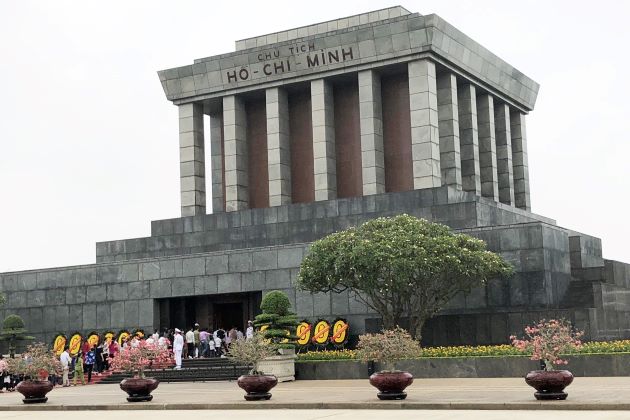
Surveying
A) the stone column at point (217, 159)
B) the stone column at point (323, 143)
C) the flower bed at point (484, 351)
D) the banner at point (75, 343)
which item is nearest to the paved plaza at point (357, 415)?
the flower bed at point (484, 351)

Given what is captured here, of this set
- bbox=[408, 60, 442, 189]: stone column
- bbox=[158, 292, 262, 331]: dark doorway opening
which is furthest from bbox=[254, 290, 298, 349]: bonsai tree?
bbox=[408, 60, 442, 189]: stone column

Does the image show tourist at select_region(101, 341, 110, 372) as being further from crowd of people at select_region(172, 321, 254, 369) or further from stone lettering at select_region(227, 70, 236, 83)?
stone lettering at select_region(227, 70, 236, 83)

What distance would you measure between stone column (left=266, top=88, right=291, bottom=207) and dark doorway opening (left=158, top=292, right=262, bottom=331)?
6.75 metres

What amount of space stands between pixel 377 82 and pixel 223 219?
10583 mm

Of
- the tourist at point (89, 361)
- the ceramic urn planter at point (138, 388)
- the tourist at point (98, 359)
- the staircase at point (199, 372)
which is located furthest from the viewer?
the tourist at point (98, 359)

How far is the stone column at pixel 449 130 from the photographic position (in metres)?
49.3

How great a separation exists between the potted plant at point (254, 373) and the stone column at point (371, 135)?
2138cm

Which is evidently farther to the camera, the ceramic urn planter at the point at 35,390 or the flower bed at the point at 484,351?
the flower bed at the point at 484,351

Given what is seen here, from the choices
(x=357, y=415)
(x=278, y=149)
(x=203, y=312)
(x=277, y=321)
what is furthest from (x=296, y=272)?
(x=357, y=415)

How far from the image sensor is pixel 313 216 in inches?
1887

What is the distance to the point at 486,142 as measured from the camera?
56062 mm

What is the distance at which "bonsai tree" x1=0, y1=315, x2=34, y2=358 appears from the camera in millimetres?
46375

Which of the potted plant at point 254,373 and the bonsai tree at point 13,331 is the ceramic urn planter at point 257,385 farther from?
the bonsai tree at point 13,331

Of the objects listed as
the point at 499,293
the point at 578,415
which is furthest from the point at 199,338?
the point at 578,415
